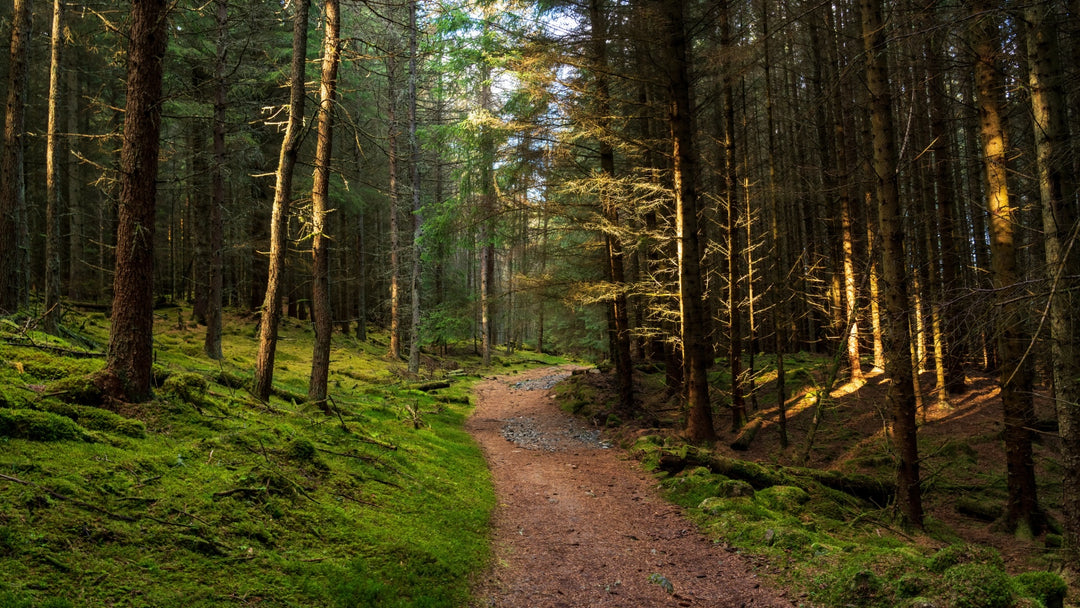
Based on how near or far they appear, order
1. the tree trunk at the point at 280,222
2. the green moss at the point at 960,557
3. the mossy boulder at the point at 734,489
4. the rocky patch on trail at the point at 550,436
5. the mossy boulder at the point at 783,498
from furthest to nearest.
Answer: the rocky patch on trail at the point at 550,436 < the tree trunk at the point at 280,222 < the mossy boulder at the point at 734,489 < the mossy boulder at the point at 783,498 < the green moss at the point at 960,557

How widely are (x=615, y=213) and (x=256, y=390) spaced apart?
8.84 metres

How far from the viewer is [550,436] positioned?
1231cm

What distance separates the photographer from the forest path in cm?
491

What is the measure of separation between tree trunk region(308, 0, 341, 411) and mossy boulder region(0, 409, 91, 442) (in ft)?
14.7

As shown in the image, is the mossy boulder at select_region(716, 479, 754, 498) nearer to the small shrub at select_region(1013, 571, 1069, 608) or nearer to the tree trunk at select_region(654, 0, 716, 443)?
the tree trunk at select_region(654, 0, 716, 443)

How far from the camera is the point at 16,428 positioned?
161 inches

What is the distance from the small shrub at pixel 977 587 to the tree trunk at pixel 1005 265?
296 cm

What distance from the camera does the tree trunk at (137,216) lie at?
17.6 feet

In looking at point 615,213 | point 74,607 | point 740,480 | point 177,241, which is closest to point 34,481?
point 74,607

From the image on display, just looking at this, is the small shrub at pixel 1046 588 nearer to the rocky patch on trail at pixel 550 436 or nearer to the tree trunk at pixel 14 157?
the rocky patch on trail at pixel 550 436

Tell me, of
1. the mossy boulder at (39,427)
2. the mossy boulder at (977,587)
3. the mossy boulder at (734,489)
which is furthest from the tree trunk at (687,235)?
the mossy boulder at (39,427)

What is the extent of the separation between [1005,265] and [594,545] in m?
6.15

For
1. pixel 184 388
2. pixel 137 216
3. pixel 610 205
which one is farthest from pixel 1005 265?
pixel 184 388

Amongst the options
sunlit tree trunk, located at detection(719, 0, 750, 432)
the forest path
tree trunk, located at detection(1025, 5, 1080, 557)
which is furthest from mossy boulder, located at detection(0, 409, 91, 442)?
sunlit tree trunk, located at detection(719, 0, 750, 432)
